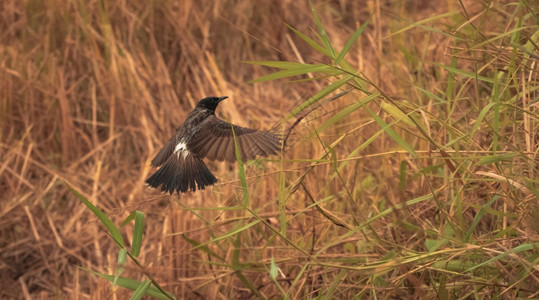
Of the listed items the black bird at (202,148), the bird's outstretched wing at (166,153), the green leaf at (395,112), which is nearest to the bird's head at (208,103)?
the black bird at (202,148)

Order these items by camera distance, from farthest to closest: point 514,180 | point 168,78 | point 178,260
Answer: point 168,78, point 178,260, point 514,180

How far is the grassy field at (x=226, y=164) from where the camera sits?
233cm

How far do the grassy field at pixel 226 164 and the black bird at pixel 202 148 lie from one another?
0.47 ft

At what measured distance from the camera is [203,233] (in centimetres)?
300

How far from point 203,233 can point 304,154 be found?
57cm

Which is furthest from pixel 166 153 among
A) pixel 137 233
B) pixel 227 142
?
pixel 137 233

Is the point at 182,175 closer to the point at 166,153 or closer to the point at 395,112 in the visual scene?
the point at 166,153

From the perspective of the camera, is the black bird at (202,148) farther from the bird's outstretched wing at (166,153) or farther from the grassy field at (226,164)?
the grassy field at (226,164)

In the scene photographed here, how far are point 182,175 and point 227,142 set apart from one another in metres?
0.16

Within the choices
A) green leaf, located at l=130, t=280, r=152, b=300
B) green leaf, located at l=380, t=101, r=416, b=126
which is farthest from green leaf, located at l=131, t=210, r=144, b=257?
green leaf, located at l=380, t=101, r=416, b=126

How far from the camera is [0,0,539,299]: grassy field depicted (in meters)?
2.33

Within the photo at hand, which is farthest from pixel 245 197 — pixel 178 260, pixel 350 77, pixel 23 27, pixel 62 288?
pixel 23 27

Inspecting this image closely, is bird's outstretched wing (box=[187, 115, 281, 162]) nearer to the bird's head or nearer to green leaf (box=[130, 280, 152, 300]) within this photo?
the bird's head

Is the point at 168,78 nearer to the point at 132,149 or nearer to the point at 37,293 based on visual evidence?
the point at 132,149
